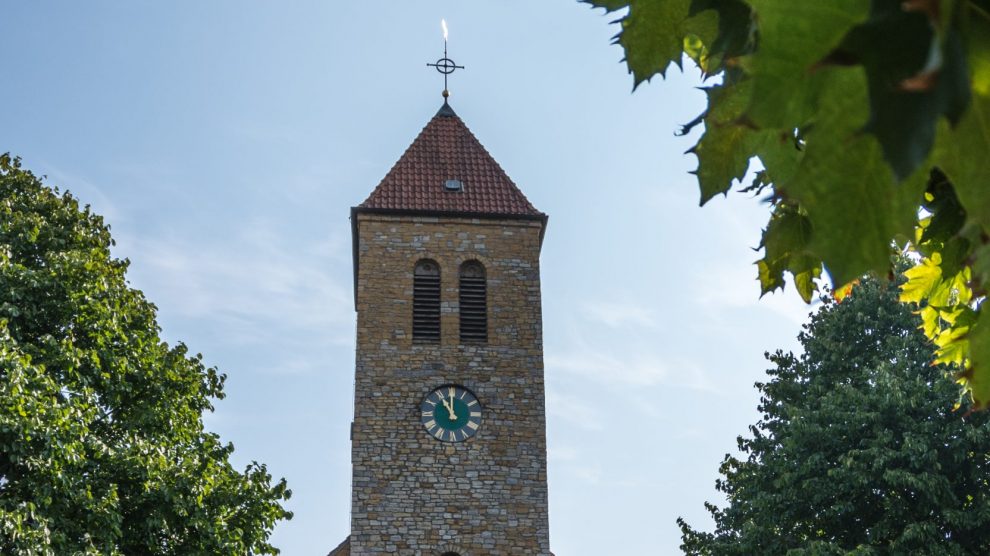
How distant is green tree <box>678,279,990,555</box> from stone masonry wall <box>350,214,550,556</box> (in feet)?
11.2

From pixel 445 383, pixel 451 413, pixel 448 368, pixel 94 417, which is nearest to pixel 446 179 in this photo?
pixel 448 368

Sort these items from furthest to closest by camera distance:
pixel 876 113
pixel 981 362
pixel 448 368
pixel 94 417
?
pixel 448 368
pixel 94 417
pixel 981 362
pixel 876 113

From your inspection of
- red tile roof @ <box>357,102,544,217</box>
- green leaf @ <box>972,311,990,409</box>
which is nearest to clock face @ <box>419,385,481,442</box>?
red tile roof @ <box>357,102,544,217</box>

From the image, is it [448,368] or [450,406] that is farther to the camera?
[448,368]

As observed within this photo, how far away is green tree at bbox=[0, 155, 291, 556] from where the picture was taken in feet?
46.6

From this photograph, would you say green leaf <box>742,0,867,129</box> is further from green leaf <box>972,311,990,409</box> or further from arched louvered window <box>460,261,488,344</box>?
arched louvered window <box>460,261,488,344</box>

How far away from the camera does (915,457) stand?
1969 cm

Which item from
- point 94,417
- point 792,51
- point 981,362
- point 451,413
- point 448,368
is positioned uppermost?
point 448,368

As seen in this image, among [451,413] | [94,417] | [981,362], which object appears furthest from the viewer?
[451,413]

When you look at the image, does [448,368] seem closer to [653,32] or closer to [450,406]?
[450,406]

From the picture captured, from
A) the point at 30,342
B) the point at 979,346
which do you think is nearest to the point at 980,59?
the point at 979,346

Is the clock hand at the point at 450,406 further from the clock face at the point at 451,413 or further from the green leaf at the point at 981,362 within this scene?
the green leaf at the point at 981,362

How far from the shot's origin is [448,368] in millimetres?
23375

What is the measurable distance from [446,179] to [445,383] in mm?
4702
